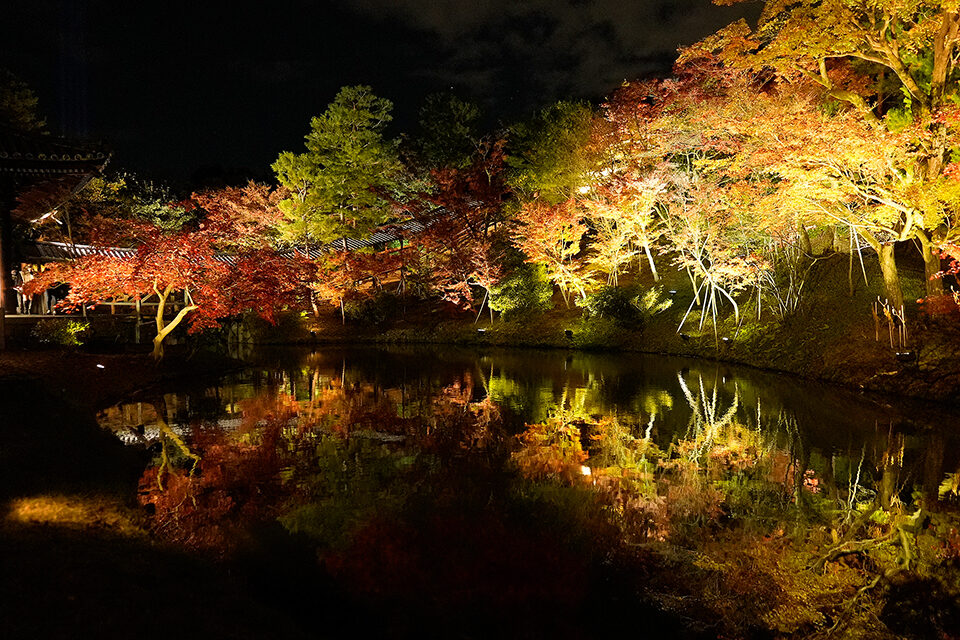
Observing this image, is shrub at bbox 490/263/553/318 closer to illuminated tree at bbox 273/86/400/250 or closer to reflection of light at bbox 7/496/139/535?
illuminated tree at bbox 273/86/400/250

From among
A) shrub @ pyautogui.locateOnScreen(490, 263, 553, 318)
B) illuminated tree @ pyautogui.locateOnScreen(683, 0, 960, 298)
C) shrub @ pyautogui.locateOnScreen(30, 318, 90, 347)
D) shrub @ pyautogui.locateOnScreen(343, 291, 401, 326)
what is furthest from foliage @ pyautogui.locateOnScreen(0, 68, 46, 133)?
illuminated tree @ pyautogui.locateOnScreen(683, 0, 960, 298)

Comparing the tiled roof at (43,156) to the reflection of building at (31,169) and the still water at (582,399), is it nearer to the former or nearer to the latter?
the reflection of building at (31,169)

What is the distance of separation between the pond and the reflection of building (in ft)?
15.0

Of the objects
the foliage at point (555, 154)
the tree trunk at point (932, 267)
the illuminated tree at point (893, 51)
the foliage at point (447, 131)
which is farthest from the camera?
the foliage at point (447, 131)

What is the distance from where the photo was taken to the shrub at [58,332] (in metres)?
14.9

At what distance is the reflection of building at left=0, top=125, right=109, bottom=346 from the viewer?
34.9ft

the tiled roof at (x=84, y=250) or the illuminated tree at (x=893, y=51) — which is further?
the tiled roof at (x=84, y=250)

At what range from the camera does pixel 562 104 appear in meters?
29.6

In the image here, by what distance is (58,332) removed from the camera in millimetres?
15117

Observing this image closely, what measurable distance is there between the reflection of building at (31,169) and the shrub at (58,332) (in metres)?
2.54

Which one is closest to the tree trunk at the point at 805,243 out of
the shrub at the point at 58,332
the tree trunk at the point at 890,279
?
the tree trunk at the point at 890,279

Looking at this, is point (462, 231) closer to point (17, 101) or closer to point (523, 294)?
point (523, 294)

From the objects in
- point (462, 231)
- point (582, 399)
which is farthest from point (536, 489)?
point (462, 231)

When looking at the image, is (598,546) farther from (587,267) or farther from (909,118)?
(587,267)
